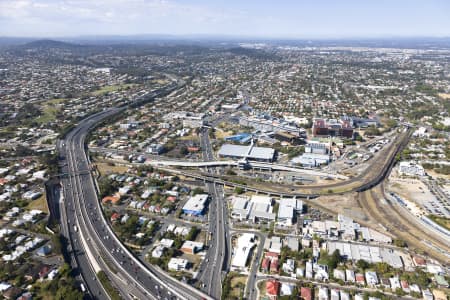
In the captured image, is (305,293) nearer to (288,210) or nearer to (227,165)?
(288,210)

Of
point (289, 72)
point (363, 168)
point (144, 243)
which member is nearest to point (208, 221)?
Result: point (144, 243)

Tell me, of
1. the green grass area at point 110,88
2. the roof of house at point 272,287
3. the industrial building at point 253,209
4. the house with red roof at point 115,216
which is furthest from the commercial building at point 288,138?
the green grass area at point 110,88

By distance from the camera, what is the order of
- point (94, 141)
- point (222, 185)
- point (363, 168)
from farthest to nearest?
point (94, 141) < point (363, 168) < point (222, 185)

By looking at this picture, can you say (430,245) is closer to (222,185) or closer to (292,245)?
(292,245)

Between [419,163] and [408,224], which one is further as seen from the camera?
[419,163]

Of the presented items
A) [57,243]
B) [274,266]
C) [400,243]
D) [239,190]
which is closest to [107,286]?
[57,243]

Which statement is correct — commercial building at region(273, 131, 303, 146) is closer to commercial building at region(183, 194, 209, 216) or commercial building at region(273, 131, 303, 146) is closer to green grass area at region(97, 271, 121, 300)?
commercial building at region(183, 194, 209, 216)

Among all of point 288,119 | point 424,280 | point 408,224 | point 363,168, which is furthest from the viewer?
point 288,119
